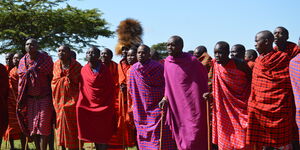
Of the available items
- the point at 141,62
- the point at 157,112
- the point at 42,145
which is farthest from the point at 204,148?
the point at 42,145

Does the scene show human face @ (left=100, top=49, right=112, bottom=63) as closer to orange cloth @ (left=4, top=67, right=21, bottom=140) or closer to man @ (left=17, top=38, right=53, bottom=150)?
man @ (left=17, top=38, right=53, bottom=150)

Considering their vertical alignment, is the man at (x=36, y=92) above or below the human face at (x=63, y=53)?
below

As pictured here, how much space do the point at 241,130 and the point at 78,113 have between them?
359 cm

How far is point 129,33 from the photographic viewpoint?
1508 cm

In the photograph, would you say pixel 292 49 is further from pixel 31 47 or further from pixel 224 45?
pixel 31 47

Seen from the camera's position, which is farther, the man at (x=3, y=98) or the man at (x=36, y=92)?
the man at (x=3, y=98)

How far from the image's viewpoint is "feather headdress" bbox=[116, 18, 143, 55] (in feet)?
47.8

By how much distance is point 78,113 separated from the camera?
9.23 m

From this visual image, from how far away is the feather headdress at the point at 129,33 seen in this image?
14583mm

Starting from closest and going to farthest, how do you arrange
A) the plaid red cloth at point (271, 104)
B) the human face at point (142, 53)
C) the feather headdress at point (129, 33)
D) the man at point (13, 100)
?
the plaid red cloth at point (271, 104) → the human face at point (142, 53) → the man at point (13, 100) → the feather headdress at point (129, 33)

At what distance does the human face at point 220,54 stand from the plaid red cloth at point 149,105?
130cm

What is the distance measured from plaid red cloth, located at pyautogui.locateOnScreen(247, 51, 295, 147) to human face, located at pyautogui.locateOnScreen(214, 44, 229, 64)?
0.61 metres

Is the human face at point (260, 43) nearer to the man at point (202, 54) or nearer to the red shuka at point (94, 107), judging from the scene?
the man at point (202, 54)

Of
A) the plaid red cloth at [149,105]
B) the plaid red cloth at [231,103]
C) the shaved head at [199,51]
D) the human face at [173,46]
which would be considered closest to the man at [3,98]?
the plaid red cloth at [149,105]
